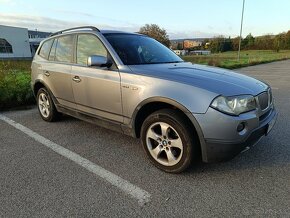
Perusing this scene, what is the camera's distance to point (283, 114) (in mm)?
5988

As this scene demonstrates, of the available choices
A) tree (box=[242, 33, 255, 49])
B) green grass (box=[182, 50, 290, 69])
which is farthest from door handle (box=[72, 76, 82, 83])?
tree (box=[242, 33, 255, 49])

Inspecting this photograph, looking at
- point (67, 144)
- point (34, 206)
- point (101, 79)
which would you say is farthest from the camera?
point (67, 144)

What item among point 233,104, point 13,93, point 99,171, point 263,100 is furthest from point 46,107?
point 263,100

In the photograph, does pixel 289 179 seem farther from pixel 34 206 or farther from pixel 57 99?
pixel 57 99

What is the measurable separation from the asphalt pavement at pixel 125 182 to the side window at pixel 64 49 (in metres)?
1.35

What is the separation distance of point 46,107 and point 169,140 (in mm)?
3174

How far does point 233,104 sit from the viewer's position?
2920 mm

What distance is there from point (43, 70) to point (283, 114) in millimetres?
5012

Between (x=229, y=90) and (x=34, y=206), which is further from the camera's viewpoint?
(x=229, y=90)

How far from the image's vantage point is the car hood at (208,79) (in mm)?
3010

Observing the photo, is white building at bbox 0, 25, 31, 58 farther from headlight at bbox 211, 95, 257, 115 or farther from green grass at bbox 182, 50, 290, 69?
headlight at bbox 211, 95, 257, 115

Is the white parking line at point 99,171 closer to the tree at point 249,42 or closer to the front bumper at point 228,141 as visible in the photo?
the front bumper at point 228,141

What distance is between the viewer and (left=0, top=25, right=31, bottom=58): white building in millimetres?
57416

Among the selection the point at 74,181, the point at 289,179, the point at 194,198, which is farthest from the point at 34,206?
the point at 289,179
